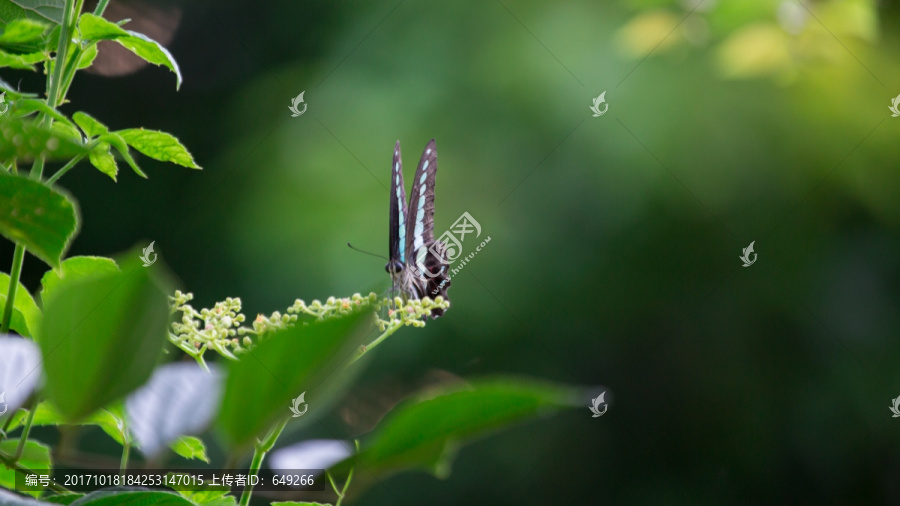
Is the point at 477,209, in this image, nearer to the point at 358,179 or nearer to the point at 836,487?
the point at 358,179

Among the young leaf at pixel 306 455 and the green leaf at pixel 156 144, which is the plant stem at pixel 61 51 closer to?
the green leaf at pixel 156 144

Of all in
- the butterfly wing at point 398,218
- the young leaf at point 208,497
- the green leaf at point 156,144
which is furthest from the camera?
the butterfly wing at point 398,218

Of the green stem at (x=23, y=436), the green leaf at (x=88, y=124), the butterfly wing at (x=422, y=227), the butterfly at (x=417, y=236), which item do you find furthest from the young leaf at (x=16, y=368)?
the butterfly wing at (x=422, y=227)

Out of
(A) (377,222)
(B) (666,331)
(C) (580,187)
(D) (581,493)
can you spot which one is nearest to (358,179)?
(A) (377,222)

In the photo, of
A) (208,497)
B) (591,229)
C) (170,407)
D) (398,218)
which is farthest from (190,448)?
(591,229)

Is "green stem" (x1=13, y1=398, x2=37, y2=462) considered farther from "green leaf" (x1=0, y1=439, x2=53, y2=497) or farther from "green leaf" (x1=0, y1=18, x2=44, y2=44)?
"green leaf" (x1=0, y1=18, x2=44, y2=44)

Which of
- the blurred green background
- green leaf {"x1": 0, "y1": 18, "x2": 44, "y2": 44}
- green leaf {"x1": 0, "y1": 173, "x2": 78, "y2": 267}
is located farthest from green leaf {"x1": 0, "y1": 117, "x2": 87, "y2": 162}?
the blurred green background

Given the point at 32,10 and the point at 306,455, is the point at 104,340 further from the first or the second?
the point at 32,10
